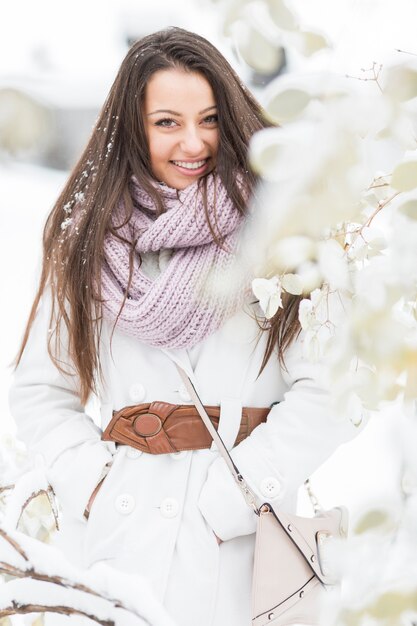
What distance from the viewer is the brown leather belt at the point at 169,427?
60.3 inches

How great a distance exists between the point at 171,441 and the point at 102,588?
0.70 meters

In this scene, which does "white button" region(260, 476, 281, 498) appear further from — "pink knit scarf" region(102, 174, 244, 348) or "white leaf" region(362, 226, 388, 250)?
"white leaf" region(362, 226, 388, 250)

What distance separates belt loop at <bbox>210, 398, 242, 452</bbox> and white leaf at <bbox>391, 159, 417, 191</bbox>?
1.06 meters

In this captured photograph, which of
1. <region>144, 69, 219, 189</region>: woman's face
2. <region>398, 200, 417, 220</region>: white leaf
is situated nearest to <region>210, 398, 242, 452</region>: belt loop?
<region>144, 69, 219, 189</region>: woman's face

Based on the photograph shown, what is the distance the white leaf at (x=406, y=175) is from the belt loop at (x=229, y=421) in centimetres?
106

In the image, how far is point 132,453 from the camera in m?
1.58

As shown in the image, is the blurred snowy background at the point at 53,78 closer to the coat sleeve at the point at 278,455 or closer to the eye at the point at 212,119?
the coat sleeve at the point at 278,455

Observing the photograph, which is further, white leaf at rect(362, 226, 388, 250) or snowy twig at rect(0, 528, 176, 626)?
white leaf at rect(362, 226, 388, 250)

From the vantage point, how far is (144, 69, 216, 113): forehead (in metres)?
1.56

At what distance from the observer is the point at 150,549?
151cm

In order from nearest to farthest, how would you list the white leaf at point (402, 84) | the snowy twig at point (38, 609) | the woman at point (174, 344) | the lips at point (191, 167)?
the white leaf at point (402, 84) → the snowy twig at point (38, 609) → the woman at point (174, 344) → the lips at point (191, 167)

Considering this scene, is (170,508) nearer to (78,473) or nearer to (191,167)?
(78,473)

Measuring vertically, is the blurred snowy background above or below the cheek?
above

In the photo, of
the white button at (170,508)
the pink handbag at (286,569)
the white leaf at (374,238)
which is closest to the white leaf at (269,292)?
the white leaf at (374,238)
